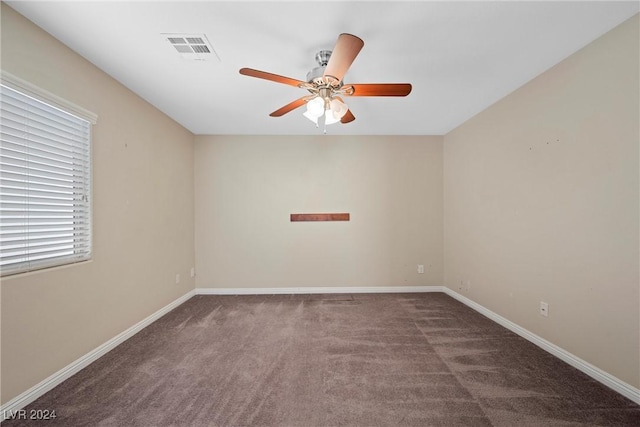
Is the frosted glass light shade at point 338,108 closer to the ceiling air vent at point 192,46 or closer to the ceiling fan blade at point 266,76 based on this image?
the ceiling fan blade at point 266,76

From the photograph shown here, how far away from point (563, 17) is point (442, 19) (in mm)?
748

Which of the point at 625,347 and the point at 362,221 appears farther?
the point at 362,221

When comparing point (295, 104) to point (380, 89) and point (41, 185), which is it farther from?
point (41, 185)

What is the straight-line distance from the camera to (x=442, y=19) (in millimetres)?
1536

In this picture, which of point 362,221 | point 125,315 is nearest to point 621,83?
point 362,221

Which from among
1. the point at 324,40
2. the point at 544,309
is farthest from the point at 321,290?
the point at 324,40

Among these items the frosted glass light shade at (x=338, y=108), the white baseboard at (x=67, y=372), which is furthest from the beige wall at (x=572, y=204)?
the white baseboard at (x=67, y=372)

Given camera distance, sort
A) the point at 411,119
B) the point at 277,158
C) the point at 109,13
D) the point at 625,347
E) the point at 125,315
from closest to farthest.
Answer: the point at 109,13 < the point at 625,347 < the point at 125,315 < the point at 411,119 < the point at 277,158

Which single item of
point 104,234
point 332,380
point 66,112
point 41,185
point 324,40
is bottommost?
point 332,380

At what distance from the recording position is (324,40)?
1.70 metres

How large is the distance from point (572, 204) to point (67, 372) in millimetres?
3967

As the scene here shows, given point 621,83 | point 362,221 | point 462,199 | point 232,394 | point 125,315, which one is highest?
point 621,83

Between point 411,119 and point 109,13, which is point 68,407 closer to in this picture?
point 109,13

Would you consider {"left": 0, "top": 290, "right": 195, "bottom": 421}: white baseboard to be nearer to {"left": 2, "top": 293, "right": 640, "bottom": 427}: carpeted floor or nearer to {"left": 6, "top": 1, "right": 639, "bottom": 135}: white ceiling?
{"left": 2, "top": 293, "right": 640, "bottom": 427}: carpeted floor
